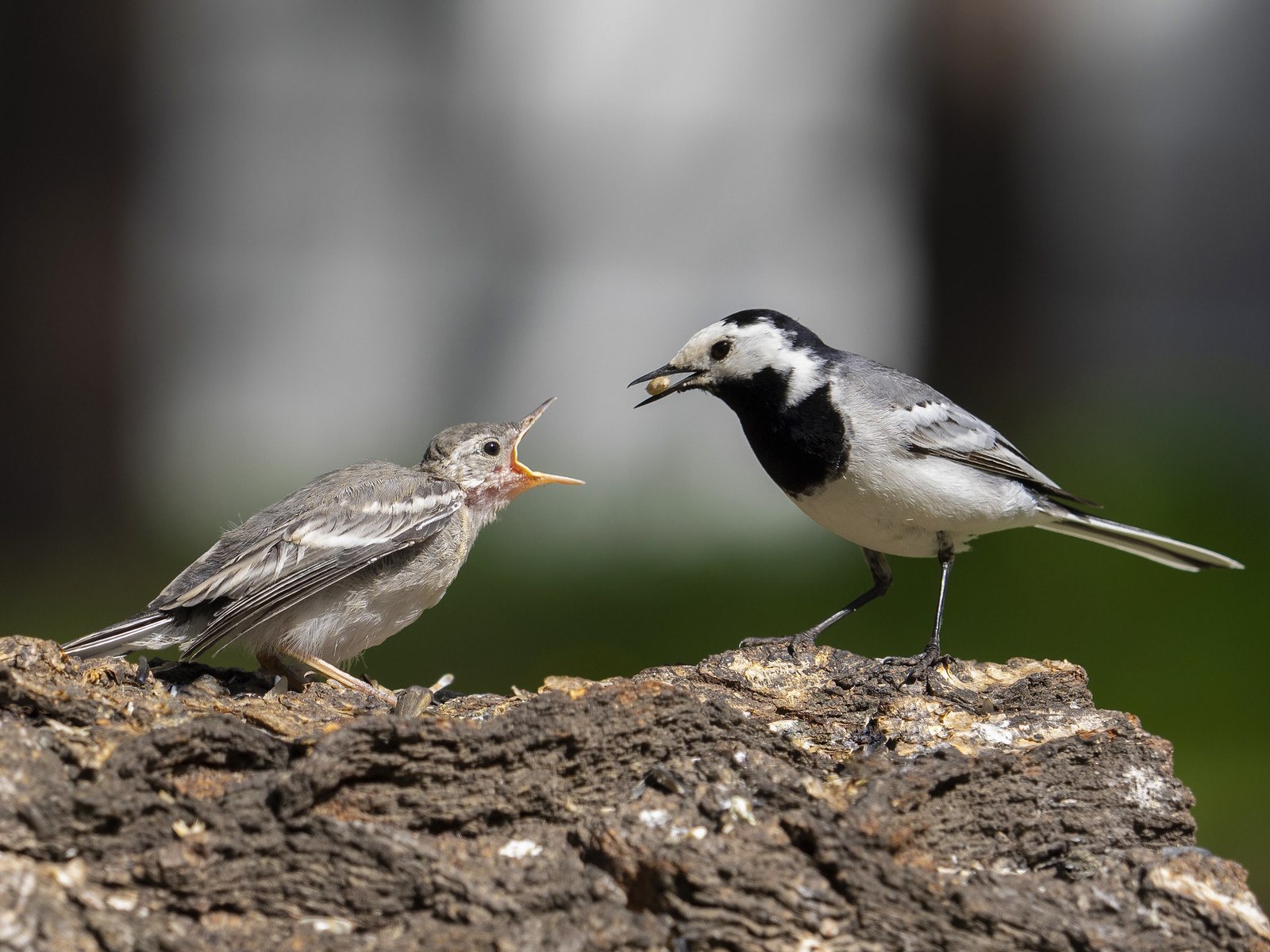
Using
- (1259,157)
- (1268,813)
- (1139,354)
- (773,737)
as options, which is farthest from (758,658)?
(1259,157)

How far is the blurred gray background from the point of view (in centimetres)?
1185

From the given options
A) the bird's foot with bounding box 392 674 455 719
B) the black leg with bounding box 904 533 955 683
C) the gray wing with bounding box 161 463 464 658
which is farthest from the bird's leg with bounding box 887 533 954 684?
the gray wing with bounding box 161 463 464 658

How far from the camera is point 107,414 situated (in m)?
12.2

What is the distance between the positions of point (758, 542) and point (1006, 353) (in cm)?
463

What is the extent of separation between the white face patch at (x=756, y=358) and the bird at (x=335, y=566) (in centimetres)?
75

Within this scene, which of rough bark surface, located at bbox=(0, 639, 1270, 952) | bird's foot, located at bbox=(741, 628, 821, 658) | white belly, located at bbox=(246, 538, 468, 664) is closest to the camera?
rough bark surface, located at bbox=(0, 639, 1270, 952)

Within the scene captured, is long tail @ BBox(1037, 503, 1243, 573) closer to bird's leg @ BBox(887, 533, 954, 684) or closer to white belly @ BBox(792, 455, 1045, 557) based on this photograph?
white belly @ BBox(792, 455, 1045, 557)

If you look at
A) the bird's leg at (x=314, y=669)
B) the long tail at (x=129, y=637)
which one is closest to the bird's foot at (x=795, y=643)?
the bird's leg at (x=314, y=669)

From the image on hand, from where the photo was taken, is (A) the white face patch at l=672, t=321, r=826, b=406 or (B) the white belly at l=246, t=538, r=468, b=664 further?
(A) the white face patch at l=672, t=321, r=826, b=406

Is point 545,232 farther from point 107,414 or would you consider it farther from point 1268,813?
point 1268,813

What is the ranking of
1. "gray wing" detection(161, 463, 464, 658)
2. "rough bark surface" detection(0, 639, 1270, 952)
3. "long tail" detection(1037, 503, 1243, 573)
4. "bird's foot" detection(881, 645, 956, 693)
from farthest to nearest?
"long tail" detection(1037, 503, 1243, 573)
"gray wing" detection(161, 463, 464, 658)
"bird's foot" detection(881, 645, 956, 693)
"rough bark surface" detection(0, 639, 1270, 952)

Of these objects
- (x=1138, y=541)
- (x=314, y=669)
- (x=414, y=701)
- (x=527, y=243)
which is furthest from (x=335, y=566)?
(x=527, y=243)

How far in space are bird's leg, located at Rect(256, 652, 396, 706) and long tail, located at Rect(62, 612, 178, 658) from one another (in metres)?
0.45

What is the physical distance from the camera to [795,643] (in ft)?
15.6
